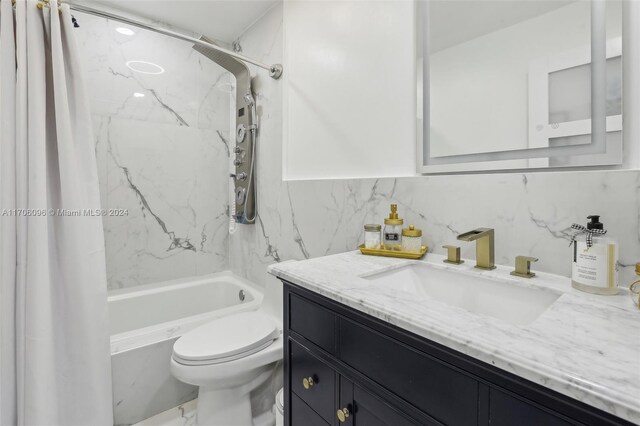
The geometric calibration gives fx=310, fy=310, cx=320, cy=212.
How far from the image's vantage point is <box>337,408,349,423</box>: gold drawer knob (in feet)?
2.42

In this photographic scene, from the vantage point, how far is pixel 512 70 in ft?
3.23

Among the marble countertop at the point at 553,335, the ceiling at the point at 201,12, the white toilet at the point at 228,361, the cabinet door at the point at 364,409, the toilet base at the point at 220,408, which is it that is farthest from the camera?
the ceiling at the point at 201,12

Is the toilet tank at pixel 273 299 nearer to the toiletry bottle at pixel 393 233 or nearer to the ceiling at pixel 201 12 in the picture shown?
the toiletry bottle at pixel 393 233

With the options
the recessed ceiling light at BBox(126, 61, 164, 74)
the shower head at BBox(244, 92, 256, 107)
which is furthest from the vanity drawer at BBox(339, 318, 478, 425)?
the recessed ceiling light at BBox(126, 61, 164, 74)

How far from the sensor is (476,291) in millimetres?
913

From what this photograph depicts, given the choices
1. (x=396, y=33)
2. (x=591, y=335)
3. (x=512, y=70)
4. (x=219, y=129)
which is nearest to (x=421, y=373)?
(x=591, y=335)

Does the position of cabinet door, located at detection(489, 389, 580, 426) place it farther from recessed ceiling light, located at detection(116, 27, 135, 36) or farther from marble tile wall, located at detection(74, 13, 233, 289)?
recessed ceiling light, located at detection(116, 27, 135, 36)

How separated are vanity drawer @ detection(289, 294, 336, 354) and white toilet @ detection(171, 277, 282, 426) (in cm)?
52

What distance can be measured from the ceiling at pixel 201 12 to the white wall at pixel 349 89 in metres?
0.37

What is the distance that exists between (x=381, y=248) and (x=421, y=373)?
2.13 feet

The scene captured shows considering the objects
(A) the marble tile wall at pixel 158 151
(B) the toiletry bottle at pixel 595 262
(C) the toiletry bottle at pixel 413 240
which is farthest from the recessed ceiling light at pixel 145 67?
(B) the toiletry bottle at pixel 595 262

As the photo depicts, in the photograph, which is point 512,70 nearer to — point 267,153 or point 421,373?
point 421,373

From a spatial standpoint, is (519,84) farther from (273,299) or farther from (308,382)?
(273,299)

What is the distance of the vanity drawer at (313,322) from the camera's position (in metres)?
0.79
